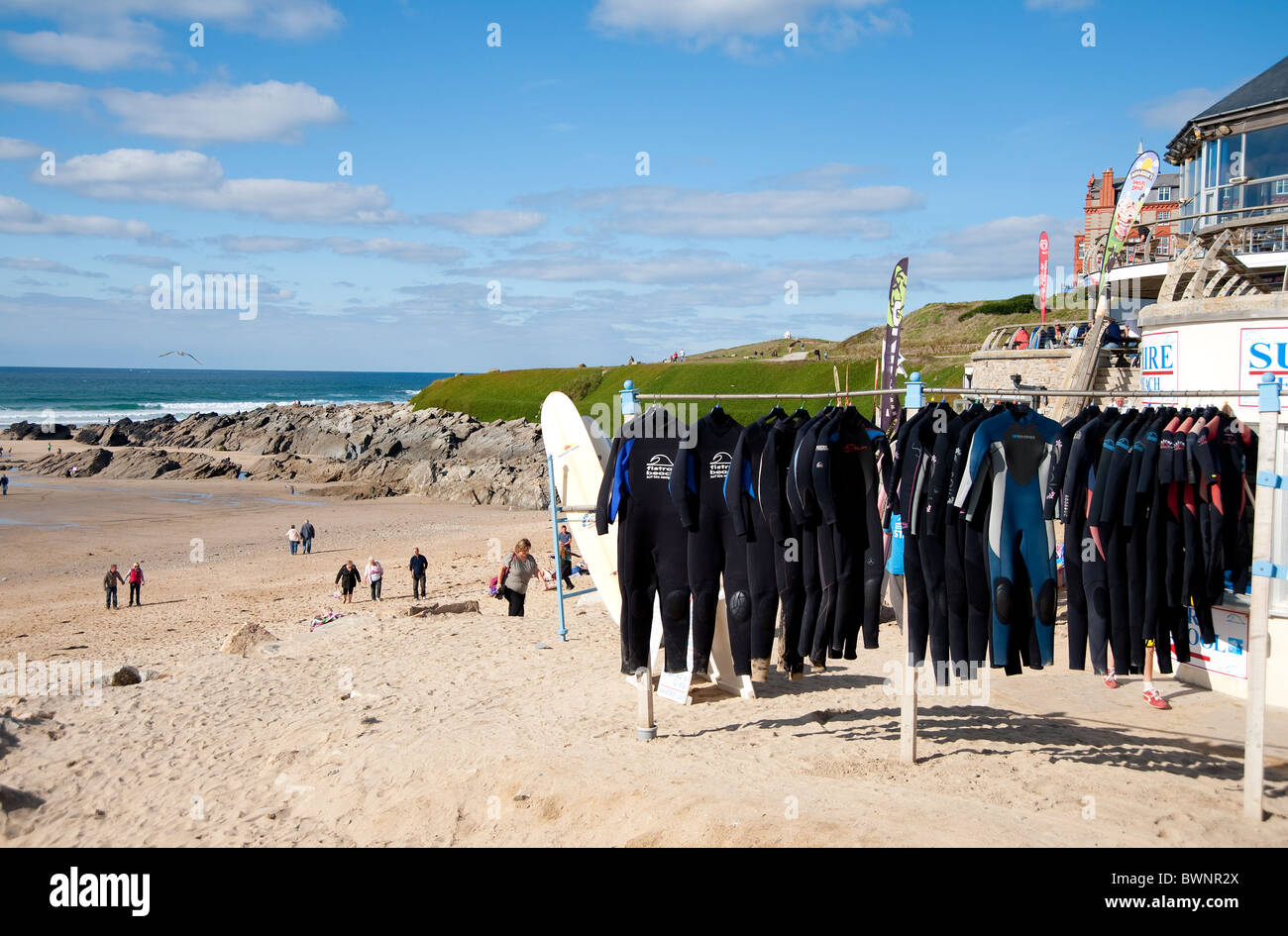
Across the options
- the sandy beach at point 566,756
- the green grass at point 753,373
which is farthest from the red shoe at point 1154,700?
the green grass at point 753,373

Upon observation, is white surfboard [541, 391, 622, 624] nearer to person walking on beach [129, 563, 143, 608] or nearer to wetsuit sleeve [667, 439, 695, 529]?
wetsuit sleeve [667, 439, 695, 529]

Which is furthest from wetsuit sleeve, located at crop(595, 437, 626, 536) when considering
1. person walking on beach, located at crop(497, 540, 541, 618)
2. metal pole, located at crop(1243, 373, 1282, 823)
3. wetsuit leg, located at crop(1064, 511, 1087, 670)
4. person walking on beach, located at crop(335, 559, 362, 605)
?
person walking on beach, located at crop(335, 559, 362, 605)

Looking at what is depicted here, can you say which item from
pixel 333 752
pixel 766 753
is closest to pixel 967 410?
pixel 766 753

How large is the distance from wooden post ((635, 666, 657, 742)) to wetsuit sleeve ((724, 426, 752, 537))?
5.97ft

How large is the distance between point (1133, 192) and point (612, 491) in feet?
66.4

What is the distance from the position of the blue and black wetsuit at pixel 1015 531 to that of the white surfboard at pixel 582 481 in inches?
192

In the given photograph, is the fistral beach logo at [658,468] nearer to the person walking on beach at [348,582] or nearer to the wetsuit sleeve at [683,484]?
the wetsuit sleeve at [683,484]

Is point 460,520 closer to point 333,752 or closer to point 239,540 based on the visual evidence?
point 239,540

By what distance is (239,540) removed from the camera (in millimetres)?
32312

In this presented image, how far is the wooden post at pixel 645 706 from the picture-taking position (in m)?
7.81

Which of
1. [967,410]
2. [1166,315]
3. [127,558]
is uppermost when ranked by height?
[1166,315]

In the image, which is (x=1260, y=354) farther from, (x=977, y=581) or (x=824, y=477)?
(x=824, y=477)

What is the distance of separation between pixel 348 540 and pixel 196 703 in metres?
23.2

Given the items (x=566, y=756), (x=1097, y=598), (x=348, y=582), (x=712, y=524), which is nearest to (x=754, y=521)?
(x=712, y=524)
